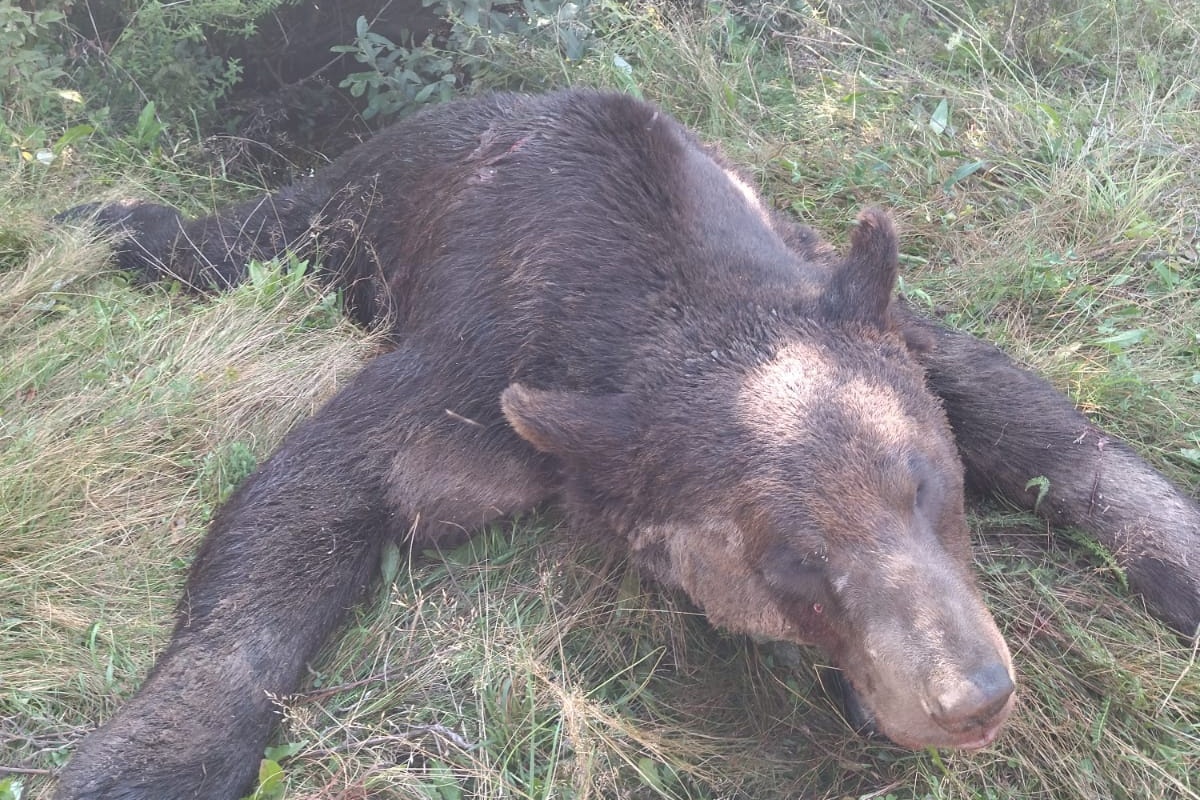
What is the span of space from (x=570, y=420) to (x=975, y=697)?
137 cm

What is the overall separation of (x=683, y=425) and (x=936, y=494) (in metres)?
0.74

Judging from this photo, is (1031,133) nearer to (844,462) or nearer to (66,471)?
(844,462)

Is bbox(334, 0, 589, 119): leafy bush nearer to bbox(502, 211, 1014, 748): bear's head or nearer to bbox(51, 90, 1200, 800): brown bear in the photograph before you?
bbox(51, 90, 1200, 800): brown bear

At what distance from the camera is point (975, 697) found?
2.62m

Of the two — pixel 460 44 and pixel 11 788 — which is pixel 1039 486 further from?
pixel 460 44

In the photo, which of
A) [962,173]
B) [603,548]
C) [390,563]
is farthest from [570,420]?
[962,173]

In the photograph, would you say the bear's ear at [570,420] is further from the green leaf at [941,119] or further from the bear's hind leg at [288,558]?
the green leaf at [941,119]

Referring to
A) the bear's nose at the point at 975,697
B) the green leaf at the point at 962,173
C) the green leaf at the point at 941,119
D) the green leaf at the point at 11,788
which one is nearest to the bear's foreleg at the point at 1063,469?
the bear's nose at the point at 975,697

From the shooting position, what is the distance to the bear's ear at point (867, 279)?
11.2 feet

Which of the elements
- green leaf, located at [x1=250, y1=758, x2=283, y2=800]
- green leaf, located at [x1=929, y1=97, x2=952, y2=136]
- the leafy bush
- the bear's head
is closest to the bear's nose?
the bear's head

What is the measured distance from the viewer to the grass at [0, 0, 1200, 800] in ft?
10.8

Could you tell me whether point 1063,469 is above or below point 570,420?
below

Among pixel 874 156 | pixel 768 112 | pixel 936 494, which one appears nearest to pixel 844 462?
pixel 936 494

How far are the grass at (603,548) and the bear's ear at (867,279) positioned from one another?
0.98 meters
